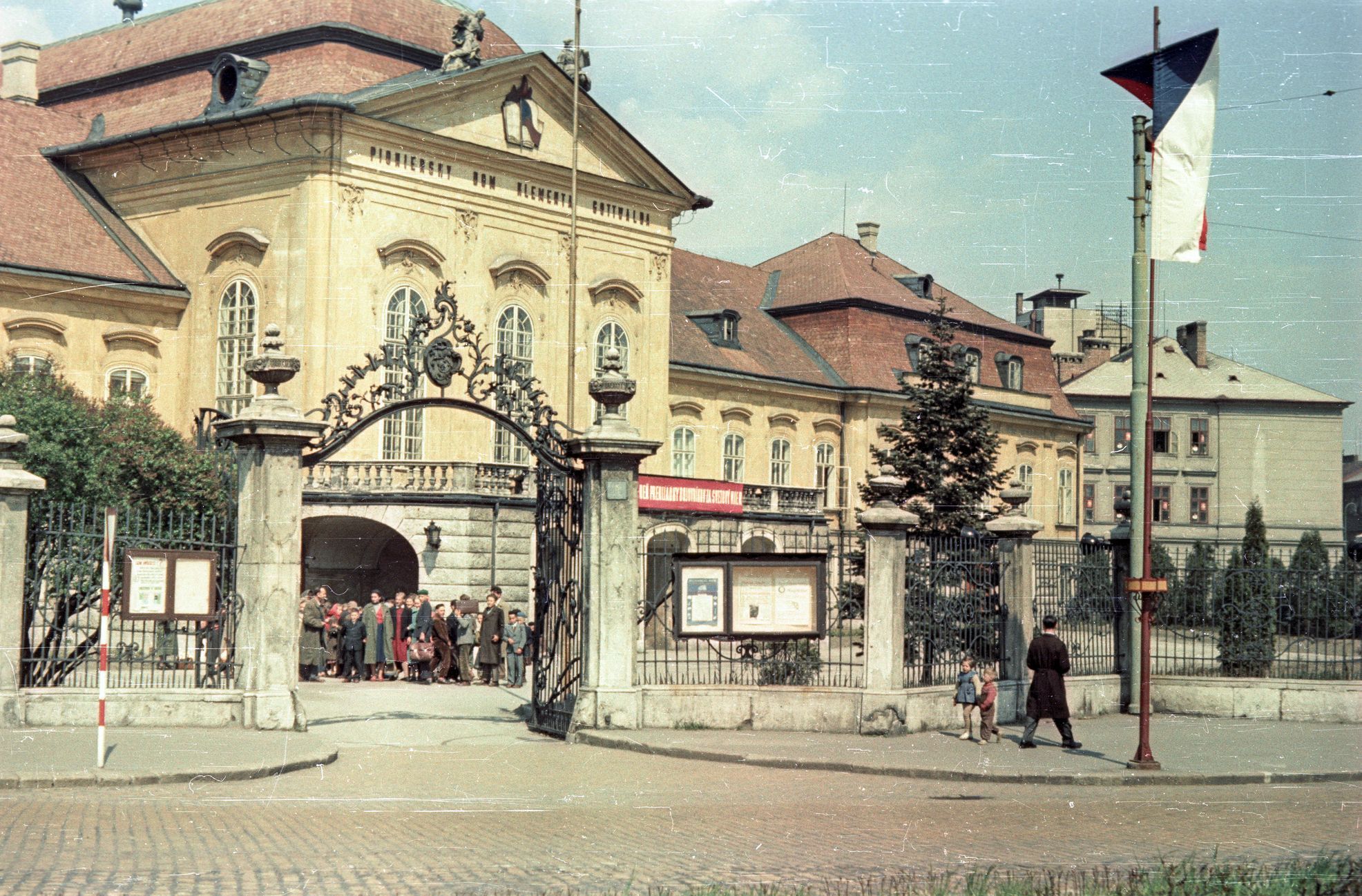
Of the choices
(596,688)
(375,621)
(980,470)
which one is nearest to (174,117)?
(375,621)

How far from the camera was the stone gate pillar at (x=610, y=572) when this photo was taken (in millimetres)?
18453

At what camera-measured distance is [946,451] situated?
31875 millimetres

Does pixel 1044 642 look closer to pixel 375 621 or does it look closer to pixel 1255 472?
pixel 375 621

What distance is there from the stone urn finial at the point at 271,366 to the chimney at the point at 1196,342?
2621 inches

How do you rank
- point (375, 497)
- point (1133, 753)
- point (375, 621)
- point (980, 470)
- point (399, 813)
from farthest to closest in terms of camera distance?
point (375, 497) → point (980, 470) → point (375, 621) → point (1133, 753) → point (399, 813)

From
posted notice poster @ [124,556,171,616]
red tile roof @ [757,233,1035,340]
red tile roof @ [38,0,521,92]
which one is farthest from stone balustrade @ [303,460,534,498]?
red tile roof @ [757,233,1035,340]

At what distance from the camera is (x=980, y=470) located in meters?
31.4

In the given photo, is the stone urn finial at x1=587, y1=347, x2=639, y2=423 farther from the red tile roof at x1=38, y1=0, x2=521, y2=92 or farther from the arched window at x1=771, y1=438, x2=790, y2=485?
the arched window at x1=771, y1=438, x2=790, y2=485

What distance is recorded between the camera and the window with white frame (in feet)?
218

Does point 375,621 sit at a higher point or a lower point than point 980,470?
lower

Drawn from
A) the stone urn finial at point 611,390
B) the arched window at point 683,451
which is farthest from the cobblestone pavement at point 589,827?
the arched window at point 683,451

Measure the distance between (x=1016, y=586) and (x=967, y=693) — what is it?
264cm

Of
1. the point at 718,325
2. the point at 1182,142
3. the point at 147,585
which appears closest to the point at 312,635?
the point at 147,585

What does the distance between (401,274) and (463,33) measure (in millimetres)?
5973
